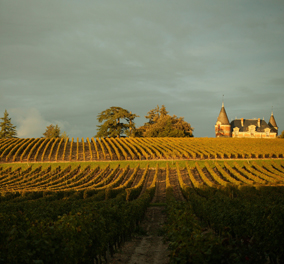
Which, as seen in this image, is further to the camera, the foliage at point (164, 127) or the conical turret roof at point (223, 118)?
the conical turret roof at point (223, 118)

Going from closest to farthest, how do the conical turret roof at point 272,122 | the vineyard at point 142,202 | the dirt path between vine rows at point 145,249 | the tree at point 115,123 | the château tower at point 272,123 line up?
the vineyard at point 142,202 → the dirt path between vine rows at point 145,249 → the tree at point 115,123 → the château tower at point 272,123 → the conical turret roof at point 272,122

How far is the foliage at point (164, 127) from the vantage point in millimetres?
66369

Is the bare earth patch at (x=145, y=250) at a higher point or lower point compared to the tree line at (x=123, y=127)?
lower

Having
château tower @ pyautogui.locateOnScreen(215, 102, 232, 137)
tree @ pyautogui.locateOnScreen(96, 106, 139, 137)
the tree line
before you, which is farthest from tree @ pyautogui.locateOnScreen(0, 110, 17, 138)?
château tower @ pyautogui.locateOnScreen(215, 102, 232, 137)

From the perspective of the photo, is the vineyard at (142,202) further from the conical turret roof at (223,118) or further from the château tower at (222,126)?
the conical turret roof at (223,118)

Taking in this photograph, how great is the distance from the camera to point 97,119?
67.5m

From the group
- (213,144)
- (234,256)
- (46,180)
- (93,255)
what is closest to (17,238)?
(93,255)

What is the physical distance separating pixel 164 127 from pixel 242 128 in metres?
32.6

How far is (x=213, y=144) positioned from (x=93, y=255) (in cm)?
4529

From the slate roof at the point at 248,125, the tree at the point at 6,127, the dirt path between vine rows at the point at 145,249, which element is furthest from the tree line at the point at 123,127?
the dirt path between vine rows at the point at 145,249

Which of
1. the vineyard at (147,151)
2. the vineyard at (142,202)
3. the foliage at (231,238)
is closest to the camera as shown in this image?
the foliage at (231,238)

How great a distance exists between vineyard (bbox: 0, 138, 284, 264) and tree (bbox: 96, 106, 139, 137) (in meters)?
12.3

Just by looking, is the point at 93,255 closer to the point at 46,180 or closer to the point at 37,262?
the point at 37,262

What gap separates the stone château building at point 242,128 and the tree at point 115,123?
32060 millimetres
